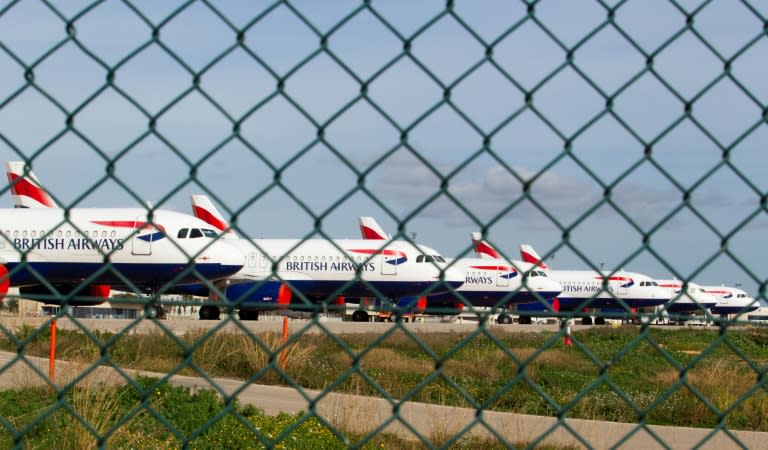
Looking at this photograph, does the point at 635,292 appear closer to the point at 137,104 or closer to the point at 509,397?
the point at 509,397

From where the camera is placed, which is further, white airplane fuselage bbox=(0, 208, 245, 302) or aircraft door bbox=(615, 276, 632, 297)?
aircraft door bbox=(615, 276, 632, 297)

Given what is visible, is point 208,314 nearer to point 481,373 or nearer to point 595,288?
point 481,373

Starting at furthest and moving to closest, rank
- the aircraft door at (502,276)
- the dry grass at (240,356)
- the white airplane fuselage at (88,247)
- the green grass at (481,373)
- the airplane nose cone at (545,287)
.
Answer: the airplane nose cone at (545,287)
the aircraft door at (502,276)
the white airplane fuselage at (88,247)
the dry grass at (240,356)
the green grass at (481,373)

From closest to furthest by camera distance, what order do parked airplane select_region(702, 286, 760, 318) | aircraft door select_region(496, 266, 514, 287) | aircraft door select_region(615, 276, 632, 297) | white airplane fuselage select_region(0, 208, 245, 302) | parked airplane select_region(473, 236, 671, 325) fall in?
white airplane fuselage select_region(0, 208, 245, 302) → aircraft door select_region(496, 266, 514, 287) → parked airplane select_region(473, 236, 671, 325) → aircraft door select_region(615, 276, 632, 297) → parked airplane select_region(702, 286, 760, 318)

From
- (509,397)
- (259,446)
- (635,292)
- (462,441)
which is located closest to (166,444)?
(259,446)

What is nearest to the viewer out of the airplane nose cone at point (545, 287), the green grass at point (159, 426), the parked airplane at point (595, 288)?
the green grass at point (159, 426)

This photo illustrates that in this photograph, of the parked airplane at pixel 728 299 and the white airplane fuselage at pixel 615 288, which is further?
the parked airplane at pixel 728 299

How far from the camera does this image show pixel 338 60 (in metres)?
2.51

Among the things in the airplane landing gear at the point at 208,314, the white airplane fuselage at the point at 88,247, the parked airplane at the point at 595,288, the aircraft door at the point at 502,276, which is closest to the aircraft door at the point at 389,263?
the airplane landing gear at the point at 208,314

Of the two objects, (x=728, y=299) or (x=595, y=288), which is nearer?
(x=595, y=288)

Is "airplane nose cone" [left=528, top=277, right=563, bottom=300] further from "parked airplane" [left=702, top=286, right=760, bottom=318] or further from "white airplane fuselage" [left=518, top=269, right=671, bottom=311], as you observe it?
"parked airplane" [left=702, top=286, right=760, bottom=318]

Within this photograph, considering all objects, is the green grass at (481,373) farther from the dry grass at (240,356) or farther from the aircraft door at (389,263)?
the aircraft door at (389,263)

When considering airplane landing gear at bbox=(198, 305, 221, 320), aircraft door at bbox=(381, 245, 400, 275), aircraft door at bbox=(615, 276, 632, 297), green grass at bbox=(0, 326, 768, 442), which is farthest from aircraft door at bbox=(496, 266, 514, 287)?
green grass at bbox=(0, 326, 768, 442)

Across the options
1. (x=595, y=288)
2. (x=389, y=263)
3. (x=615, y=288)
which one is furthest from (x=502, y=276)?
(x=595, y=288)
